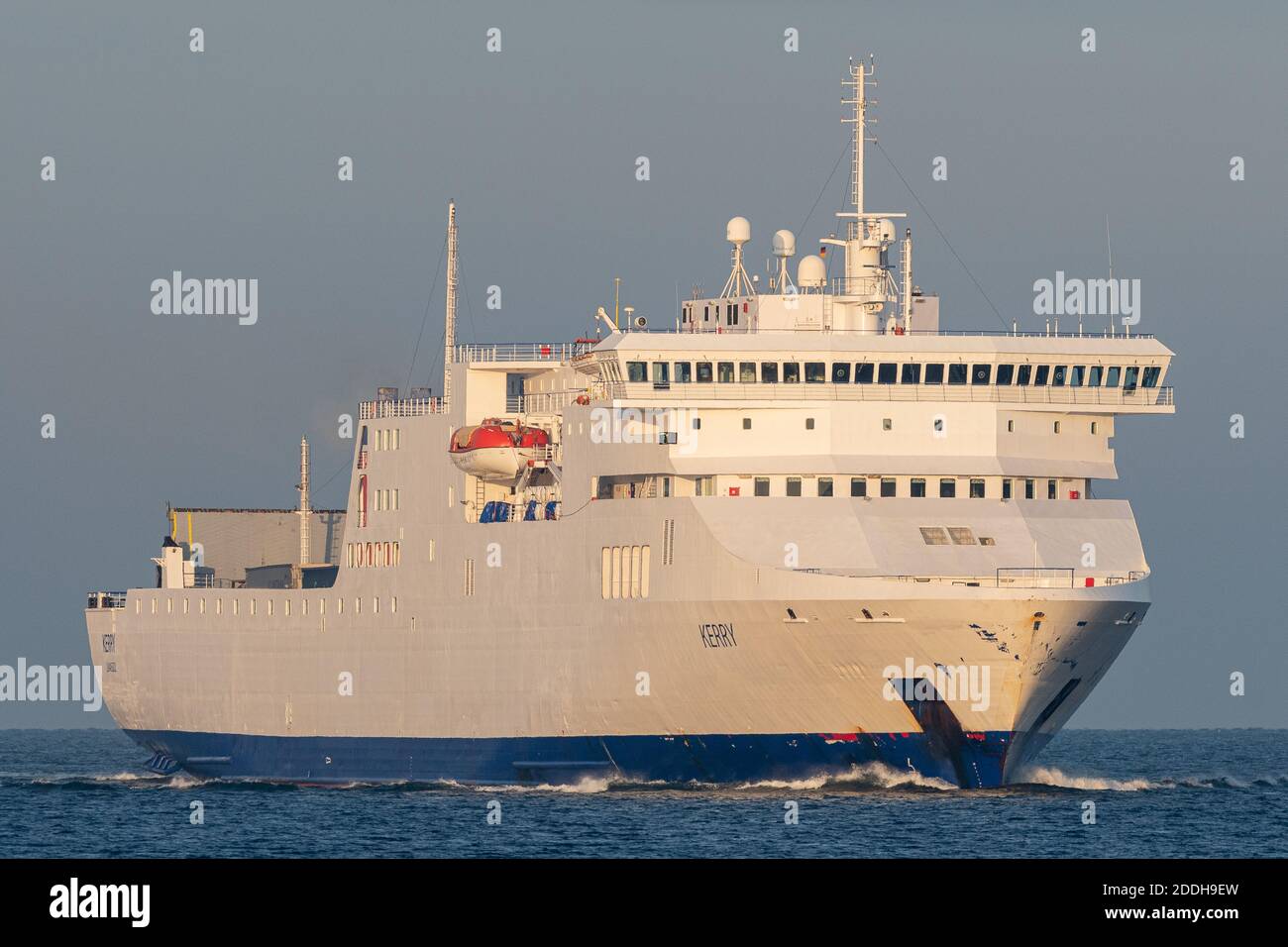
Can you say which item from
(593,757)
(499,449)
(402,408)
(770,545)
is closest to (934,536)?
(770,545)

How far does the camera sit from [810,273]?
59500mm

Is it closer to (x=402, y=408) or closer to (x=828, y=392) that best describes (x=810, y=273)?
(x=828, y=392)

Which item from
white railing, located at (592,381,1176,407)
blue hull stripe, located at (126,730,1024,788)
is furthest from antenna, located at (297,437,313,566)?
white railing, located at (592,381,1176,407)

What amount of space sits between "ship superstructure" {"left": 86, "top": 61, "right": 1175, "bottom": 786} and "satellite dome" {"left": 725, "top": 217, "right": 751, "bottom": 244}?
53mm

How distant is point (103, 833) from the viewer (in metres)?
56.0

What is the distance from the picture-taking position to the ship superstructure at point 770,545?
52.8 m

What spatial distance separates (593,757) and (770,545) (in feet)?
25.3

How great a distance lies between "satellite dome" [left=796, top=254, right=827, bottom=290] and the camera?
5947 centimetres

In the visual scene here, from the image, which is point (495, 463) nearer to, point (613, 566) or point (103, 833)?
point (613, 566)

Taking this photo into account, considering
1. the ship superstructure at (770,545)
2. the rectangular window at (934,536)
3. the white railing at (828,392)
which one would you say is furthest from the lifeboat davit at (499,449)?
the rectangular window at (934,536)

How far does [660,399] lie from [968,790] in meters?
10.6

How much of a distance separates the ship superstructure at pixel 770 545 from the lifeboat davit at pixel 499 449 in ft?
0.30

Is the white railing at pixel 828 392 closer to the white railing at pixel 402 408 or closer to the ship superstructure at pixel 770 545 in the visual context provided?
the ship superstructure at pixel 770 545
